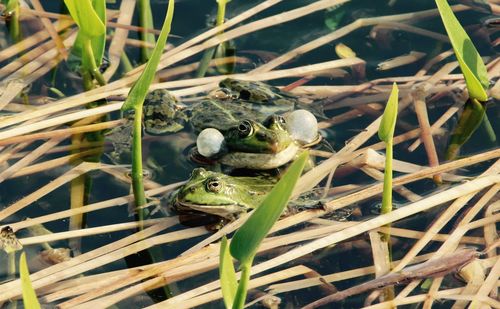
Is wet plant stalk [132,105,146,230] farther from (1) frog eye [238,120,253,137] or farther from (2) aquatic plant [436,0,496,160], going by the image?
(2) aquatic plant [436,0,496,160]

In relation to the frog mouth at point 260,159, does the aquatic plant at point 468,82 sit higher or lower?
higher

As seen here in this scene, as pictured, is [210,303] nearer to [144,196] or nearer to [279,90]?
[144,196]

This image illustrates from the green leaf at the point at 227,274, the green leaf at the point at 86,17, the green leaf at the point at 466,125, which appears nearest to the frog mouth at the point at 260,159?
the green leaf at the point at 466,125

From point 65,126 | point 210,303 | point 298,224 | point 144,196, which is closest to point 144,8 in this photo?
point 65,126

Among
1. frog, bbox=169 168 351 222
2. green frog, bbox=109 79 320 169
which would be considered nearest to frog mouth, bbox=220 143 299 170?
green frog, bbox=109 79 320 169

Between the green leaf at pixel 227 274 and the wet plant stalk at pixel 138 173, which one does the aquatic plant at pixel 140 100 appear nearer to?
the wet plant stalk at pixel 138 173
